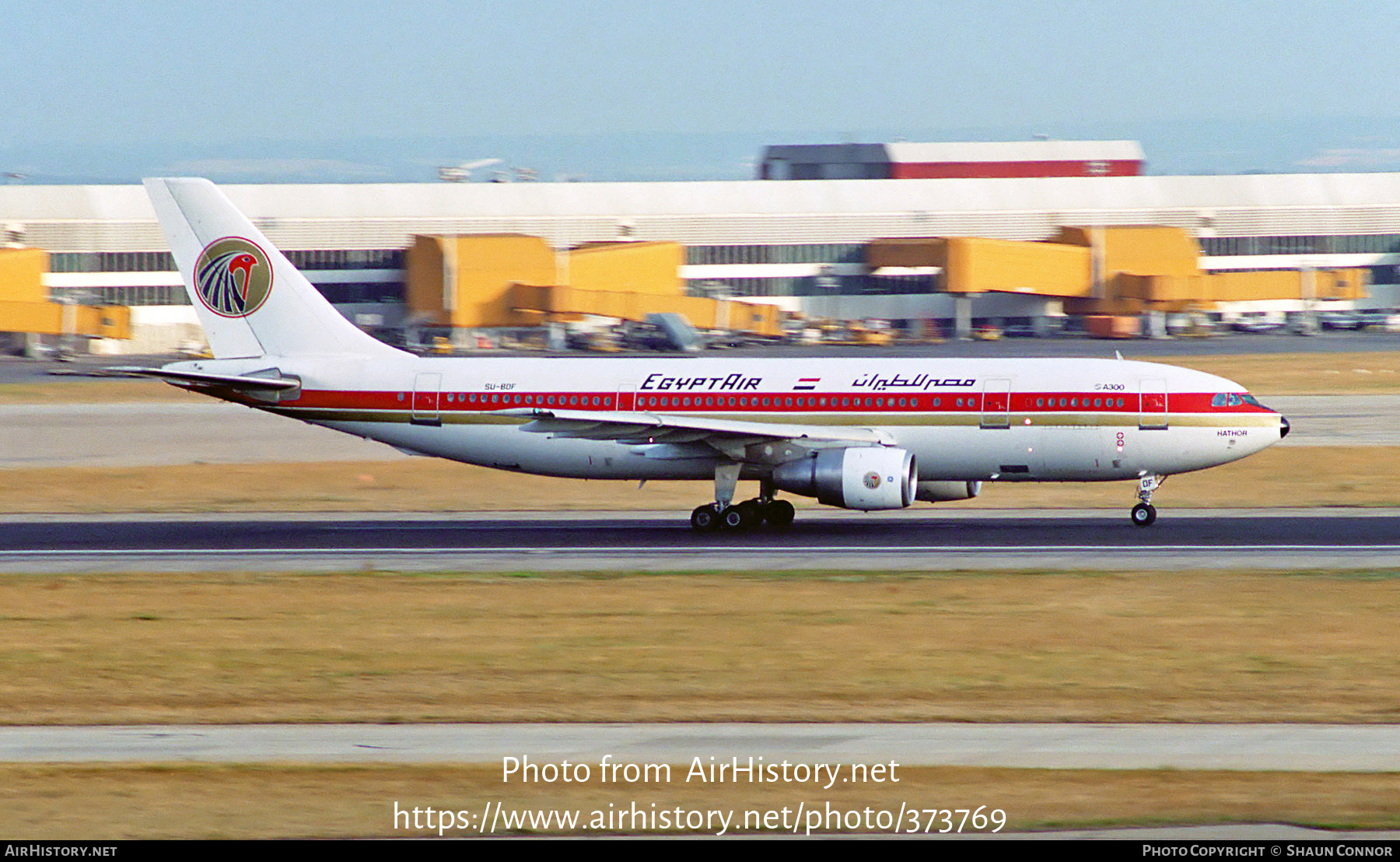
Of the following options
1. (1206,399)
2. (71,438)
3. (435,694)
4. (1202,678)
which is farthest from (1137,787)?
(71,438)

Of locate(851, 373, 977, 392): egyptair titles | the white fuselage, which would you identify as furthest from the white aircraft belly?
locate(851, 373, 977, 392): egyptair titles

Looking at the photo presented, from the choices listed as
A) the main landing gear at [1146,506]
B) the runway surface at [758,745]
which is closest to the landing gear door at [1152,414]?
the main landing gear at [1146,506]

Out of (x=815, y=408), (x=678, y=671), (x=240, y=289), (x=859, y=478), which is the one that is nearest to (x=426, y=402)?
(x=240, y=289)

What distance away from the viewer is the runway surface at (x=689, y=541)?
104 ft

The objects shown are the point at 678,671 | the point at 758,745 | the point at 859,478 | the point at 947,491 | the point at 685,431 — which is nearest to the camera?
the point at 758,745

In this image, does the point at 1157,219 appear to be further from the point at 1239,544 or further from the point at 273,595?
the point at 273,595

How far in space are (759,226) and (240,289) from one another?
3529 inches

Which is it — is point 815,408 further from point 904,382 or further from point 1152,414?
point 1152,414

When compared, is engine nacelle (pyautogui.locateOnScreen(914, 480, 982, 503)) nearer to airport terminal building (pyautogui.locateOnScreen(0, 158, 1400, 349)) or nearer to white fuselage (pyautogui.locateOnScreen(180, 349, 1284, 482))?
white fuselage (pyautogui.locateOnScreen(180, 349, 1284, 482))

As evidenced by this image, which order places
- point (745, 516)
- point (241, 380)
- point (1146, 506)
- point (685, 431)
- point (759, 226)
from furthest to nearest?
point (759, 226) → point (241, 380) → point (745, 516) → point (1146, 506) → point (685, 431)

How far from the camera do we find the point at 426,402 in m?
38.2

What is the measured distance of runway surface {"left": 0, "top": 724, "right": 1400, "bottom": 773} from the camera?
16438mm

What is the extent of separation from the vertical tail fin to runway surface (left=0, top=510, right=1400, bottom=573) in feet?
15.1

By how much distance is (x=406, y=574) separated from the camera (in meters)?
30.4
